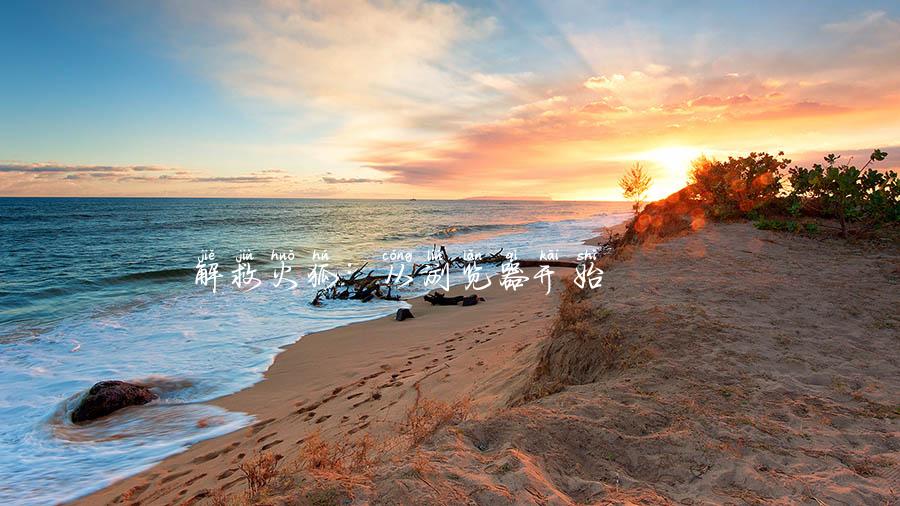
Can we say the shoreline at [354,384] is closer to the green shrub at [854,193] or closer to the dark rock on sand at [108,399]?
the dark rock on sand at [108,399]

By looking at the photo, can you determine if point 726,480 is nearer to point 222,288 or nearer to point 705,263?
point 705,263

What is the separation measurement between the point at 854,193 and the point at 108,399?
17.8 meters

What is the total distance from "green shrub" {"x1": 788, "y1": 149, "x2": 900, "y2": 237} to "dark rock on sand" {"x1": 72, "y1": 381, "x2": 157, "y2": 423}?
1696cm

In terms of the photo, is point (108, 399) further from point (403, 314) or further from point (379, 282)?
point (379, 282)

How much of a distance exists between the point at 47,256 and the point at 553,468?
35.2m

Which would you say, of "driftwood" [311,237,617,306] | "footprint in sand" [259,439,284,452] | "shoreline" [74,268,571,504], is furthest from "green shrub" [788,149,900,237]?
"footprint in sand" [259,439,284,452]

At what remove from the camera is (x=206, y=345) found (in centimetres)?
1082

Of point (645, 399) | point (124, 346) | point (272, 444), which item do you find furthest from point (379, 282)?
point (645, 399)

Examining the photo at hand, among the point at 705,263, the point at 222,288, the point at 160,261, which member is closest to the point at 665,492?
the point at 705,263

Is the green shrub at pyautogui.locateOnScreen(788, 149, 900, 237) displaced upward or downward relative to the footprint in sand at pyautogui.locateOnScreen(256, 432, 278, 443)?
upward

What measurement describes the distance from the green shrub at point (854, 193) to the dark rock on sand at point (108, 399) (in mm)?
16959

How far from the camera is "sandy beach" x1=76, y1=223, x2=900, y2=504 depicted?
9.22ft

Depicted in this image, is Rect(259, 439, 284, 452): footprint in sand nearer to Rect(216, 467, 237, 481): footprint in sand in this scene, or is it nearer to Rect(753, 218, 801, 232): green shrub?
Rect(216, 467, 237, 481): footprint in sand

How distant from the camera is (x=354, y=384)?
7719 mm
